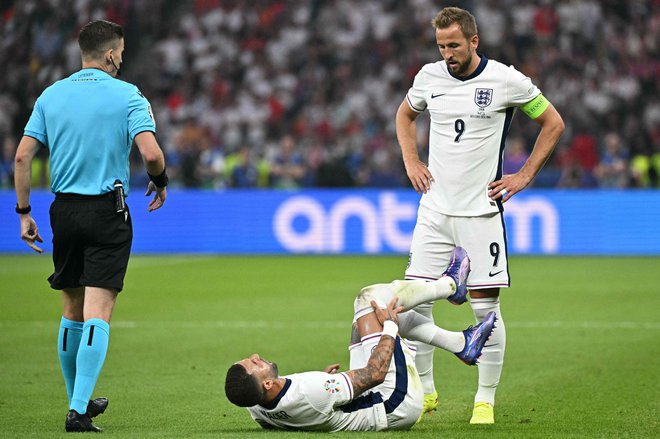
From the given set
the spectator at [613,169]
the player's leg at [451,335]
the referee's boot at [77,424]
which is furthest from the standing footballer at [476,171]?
the spectator at [613,169]

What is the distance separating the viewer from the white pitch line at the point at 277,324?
11.2 metres

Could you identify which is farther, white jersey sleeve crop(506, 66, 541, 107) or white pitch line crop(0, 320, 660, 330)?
white pitch line crop(0, 320, 660, 330)

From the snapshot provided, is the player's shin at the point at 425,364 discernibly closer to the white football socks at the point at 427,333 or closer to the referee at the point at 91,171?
the white football socks at the point at 427,333

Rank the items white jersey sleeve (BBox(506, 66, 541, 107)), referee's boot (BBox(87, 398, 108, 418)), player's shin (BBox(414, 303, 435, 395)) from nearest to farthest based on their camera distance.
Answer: referee's boot (BBox(87, 398, 108, 418))
white jersey sleeve (BBox(506, 66, 541, 107))
player's shin (BBox(414, 303, 435, 395))

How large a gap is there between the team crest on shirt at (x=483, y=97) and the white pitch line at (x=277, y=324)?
15.9 ft

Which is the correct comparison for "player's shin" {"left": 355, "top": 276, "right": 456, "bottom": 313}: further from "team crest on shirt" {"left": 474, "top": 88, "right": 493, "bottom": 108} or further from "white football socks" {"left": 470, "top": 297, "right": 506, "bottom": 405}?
"team crest on shirt" {"left": 474, "top": 88, "right": 493, "bottom": 108}

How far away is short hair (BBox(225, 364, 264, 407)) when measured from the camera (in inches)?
222

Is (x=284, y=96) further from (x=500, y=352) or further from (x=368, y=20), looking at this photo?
(x=500, y=352)

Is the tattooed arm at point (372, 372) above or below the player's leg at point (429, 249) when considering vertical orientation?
below

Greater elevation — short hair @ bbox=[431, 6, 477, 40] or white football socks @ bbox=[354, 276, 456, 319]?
short hair @ bbox=[431, 6, 477, 40]

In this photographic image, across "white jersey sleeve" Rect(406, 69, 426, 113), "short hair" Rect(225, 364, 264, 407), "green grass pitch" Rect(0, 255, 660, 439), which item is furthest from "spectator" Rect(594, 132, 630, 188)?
"short hair" Rect(225, 364, 264, 407)

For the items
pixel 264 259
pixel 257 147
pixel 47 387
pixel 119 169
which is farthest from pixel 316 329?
pixel 257 147

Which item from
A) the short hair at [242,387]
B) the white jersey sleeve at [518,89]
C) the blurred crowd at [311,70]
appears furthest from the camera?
the blurred crowd at [311,70]

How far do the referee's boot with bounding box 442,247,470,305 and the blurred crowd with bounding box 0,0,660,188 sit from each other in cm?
1511
